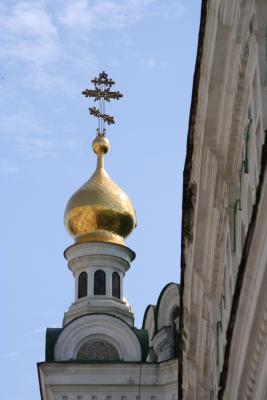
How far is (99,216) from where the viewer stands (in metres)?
25.8

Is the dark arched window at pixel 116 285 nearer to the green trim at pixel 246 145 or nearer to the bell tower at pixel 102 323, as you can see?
the bell tower at pixel 102 323

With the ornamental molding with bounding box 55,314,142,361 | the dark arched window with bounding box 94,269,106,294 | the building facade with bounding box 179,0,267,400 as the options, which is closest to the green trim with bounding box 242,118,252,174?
the building facade with bounding box 179,0,267,400

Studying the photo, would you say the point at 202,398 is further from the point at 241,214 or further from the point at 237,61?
the point at 237,61

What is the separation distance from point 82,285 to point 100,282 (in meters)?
0.40

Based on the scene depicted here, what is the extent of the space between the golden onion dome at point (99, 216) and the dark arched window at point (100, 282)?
2.29 ft

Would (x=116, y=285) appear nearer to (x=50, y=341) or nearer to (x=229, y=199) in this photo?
(x=50, y=341)

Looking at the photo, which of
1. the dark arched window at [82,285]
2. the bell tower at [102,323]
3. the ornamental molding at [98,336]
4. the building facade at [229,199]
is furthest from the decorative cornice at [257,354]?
the dark arched window at [82,285]

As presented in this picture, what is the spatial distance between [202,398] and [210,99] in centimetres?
422

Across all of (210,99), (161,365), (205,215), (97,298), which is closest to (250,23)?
(210,99)

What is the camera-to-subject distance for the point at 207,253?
31.0ft

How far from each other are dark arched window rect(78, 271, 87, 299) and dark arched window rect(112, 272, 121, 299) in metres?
0.59

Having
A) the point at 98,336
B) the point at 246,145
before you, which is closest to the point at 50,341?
the point at 98,336

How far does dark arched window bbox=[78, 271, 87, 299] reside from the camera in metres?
25.7

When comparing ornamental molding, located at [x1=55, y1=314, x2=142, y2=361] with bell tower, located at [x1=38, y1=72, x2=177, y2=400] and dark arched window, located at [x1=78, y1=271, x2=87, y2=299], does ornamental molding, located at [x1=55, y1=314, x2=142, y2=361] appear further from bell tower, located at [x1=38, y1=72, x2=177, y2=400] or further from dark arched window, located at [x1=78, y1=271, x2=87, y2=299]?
dark arched window, located at [x1=78, y1=271, x2=87, y2=299]
